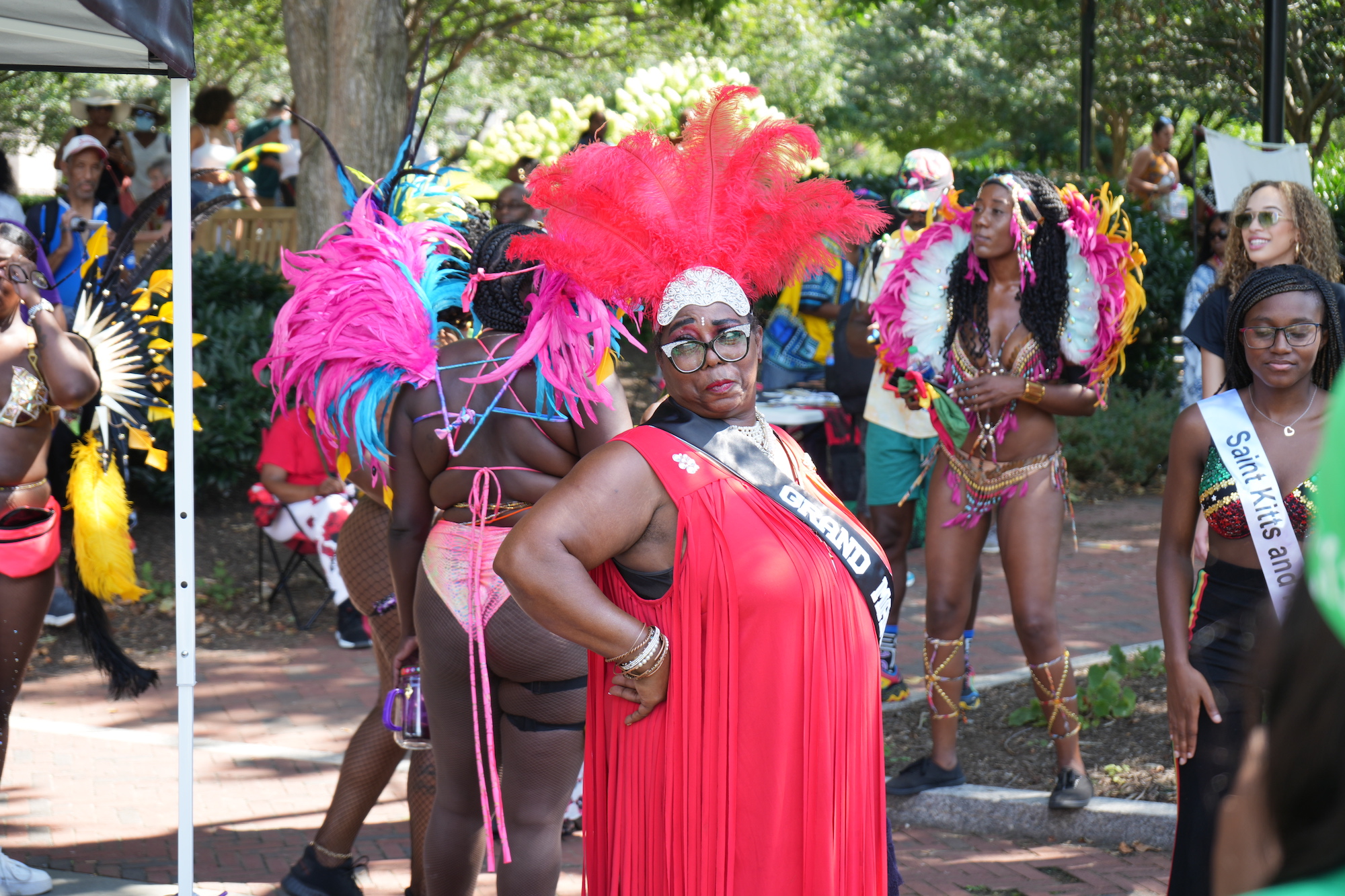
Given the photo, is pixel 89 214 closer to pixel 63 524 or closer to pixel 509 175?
pixel 63 524

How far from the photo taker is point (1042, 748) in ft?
16.3

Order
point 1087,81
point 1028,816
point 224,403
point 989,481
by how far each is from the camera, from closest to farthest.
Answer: point 1028,816 → point 989,481 → point 224,403 → point 1087,81

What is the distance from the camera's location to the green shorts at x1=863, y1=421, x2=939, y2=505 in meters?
5.90

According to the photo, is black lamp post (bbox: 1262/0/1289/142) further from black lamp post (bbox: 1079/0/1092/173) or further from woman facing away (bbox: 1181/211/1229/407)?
black lamp post (bbox: 1079/0/1092/173)

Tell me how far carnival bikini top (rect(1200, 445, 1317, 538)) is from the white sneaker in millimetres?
3605

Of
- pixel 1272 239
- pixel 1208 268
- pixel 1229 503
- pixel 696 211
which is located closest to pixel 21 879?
pixel 696 211

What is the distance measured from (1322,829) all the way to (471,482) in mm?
2596

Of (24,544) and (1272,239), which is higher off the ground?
(1272,239)

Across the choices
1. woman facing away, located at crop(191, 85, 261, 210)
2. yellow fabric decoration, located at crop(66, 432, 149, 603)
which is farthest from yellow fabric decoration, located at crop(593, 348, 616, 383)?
woman facing away, located at crop(191, 85, 261, 210)

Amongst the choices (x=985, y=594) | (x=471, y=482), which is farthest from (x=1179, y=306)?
(x=471, y=482)

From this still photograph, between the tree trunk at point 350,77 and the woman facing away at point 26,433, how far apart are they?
424 centimetres

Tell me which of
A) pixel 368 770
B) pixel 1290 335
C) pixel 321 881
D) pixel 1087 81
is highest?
pixel 1087 81

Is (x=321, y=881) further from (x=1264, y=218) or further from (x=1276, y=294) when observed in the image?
(x=1264, y=218)

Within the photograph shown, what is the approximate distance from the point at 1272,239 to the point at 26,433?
408 centimetres
